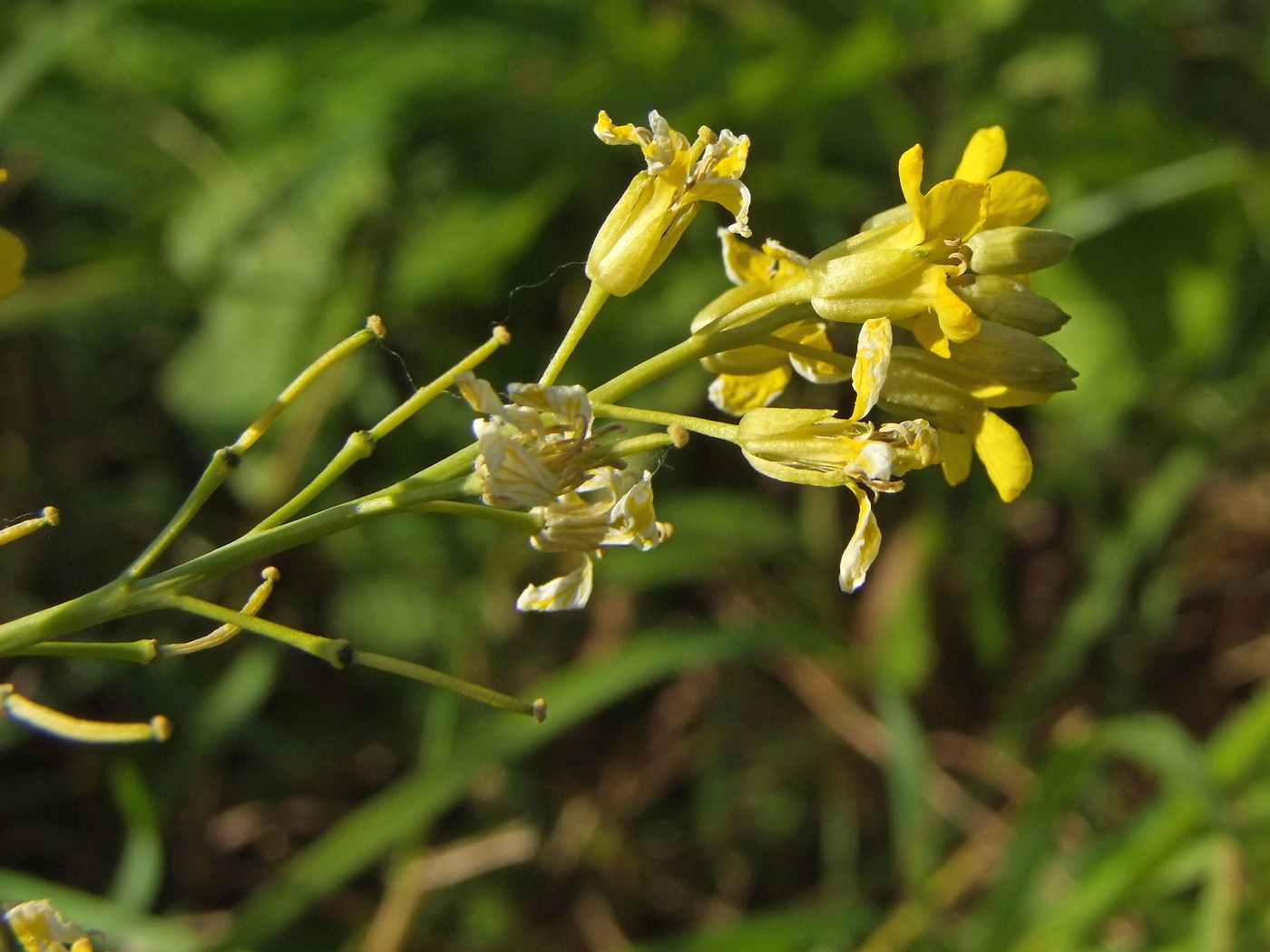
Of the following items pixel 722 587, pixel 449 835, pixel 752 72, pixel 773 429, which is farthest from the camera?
pixel 722 587

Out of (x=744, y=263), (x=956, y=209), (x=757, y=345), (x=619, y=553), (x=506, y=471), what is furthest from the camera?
(x=619, y=553)

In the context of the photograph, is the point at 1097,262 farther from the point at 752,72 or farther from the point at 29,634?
the point at 29,634

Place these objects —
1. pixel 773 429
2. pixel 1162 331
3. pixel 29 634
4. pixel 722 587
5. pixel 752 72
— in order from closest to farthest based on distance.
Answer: pixel 29 634
pixel 773 429
pixel 752 72
pixel 1162 331
pixel 722 587

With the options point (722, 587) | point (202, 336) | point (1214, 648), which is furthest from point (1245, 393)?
point (202, 336)

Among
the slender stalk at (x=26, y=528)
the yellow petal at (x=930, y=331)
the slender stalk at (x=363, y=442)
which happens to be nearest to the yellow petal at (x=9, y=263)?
the slender stalk at (x=26, y=528)

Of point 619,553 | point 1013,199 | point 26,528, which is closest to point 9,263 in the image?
point 26,528

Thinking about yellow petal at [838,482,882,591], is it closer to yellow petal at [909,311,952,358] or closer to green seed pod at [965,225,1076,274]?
yellow petal at [909,311,952,358]

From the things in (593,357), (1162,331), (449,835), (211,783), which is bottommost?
(449,835)

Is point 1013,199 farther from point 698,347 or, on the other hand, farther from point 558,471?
point 558,471
